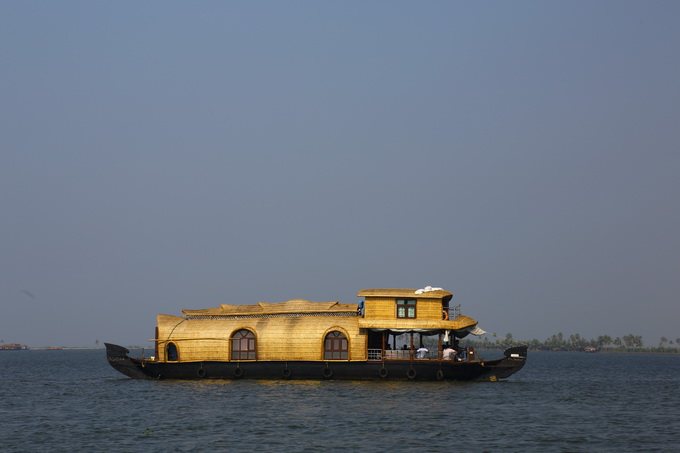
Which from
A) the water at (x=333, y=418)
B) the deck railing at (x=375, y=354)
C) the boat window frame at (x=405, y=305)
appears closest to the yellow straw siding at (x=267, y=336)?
the deck railing at (x=375, y=354)

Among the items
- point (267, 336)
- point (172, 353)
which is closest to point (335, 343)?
point (267, 336)

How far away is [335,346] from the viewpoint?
44.6 metres

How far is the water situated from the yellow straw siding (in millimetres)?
1672

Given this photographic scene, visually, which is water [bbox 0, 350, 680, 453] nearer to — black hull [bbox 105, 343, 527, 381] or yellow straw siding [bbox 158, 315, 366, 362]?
black hull [bbox 105, 343, 527, 381]

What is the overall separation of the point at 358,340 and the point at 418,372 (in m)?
3.71

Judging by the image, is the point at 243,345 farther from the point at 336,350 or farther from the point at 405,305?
the point at 405,305

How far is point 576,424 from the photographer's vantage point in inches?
1321

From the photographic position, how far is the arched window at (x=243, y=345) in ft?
150

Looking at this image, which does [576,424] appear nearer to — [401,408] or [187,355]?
[401,408]

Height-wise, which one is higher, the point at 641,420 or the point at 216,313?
the point at 216,313

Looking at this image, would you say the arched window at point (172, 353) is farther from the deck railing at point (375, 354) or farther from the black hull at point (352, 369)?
the deck railing at point (375, 354)

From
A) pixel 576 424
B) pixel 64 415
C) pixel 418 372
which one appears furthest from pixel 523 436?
pixel 64 415

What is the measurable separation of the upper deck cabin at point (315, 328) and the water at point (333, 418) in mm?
1787

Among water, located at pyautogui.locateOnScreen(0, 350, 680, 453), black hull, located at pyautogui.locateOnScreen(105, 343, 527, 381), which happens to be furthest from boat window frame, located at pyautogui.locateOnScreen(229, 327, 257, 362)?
water, located at pyautogui.locateOnScreen(0, 350, 680, 453)
